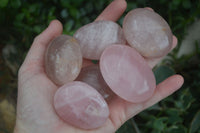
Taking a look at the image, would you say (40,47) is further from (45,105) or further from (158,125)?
(158,125)

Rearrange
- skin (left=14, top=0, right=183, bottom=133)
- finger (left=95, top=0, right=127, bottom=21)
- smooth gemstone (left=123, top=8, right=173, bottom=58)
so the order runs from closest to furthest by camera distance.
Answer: skin (left=14, top=0, right=183, bottom=133) → smooth gemstone (left=123, top=8, right=173, bottom=58) → finger (left=95, top=0, right=127, bottom=21)

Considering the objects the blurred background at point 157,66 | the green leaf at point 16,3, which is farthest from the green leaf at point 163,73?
the green leaf at point 16,3

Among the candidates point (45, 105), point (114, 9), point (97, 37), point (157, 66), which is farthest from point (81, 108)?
point (157, 66)

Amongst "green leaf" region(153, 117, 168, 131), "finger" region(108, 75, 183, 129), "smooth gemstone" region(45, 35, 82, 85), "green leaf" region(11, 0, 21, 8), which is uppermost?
"green leaf" region(11, 0, 21, 8)

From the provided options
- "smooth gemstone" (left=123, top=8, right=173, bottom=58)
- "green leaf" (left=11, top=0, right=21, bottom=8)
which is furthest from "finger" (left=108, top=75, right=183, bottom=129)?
"green leaf" (left=11, top=0, right=21, bottom=8)

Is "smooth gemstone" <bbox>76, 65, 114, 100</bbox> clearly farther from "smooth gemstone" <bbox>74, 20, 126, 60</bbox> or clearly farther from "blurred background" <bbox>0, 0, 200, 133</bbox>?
"blurred background" <bbox>0, 0, 200, 133</bbox>

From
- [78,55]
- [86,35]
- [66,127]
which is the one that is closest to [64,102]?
[66,127]

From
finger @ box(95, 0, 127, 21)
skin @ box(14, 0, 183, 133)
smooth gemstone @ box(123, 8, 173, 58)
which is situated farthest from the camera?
finger @ box(95, 0, 127, 21)
